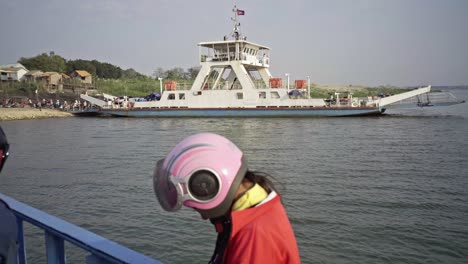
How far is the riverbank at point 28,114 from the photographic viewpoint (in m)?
36.8

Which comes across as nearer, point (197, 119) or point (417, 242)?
point (417, 242)

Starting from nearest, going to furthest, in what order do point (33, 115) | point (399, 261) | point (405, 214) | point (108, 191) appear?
point (399, 261)
point (405, 214)
point (108, 191)
point (33, 115)

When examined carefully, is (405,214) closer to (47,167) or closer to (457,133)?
(47,167)

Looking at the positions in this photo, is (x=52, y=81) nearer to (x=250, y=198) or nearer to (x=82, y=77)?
(x=82, y=77)

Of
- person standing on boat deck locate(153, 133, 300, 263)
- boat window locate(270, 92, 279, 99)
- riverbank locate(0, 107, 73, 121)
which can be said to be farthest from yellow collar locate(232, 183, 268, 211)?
riverbank locate(0, 107, 73, 121)

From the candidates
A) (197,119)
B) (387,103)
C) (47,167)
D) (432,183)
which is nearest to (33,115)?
(197,119)

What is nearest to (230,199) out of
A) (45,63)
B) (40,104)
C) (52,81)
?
(40,104)

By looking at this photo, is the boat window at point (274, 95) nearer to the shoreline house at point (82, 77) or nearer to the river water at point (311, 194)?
the river water at point (311, 194)

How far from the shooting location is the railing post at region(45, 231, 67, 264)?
2.15 metres

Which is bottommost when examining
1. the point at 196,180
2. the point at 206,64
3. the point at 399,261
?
the point at 399,261

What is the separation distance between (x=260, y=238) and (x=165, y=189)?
452 millimetres

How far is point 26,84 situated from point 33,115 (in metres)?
19.0

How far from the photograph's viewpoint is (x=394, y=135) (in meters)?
19.0

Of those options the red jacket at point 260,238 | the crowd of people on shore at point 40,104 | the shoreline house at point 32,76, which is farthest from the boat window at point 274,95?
the shoreline house at point 32,76
